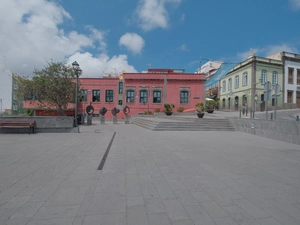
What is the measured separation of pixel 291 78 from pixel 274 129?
3332 cm

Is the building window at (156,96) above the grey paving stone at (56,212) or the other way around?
above

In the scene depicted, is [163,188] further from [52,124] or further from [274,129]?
[52,124]

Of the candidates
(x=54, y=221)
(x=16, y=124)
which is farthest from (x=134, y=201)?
(x=16, y=124)

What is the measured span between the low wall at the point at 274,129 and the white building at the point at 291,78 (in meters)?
28.9

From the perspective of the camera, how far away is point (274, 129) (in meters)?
9.44

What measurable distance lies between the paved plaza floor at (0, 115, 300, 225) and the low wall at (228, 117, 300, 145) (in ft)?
10.9

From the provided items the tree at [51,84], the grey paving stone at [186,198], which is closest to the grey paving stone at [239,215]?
the grey paving stone at [186,198]

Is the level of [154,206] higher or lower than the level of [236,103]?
lower

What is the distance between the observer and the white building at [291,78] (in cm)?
3353

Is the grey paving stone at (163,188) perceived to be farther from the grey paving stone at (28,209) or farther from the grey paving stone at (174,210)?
the grey paving stone at (28,209)

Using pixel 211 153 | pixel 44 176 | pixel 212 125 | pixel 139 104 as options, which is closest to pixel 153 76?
pixel 139 104

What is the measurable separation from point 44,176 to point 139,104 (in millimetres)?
27715

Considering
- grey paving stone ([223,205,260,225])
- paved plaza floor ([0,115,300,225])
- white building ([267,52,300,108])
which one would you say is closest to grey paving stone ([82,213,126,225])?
paved plaza floor ([0,115,300,225])

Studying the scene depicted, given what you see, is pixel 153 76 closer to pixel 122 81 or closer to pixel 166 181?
pixel 122 81
